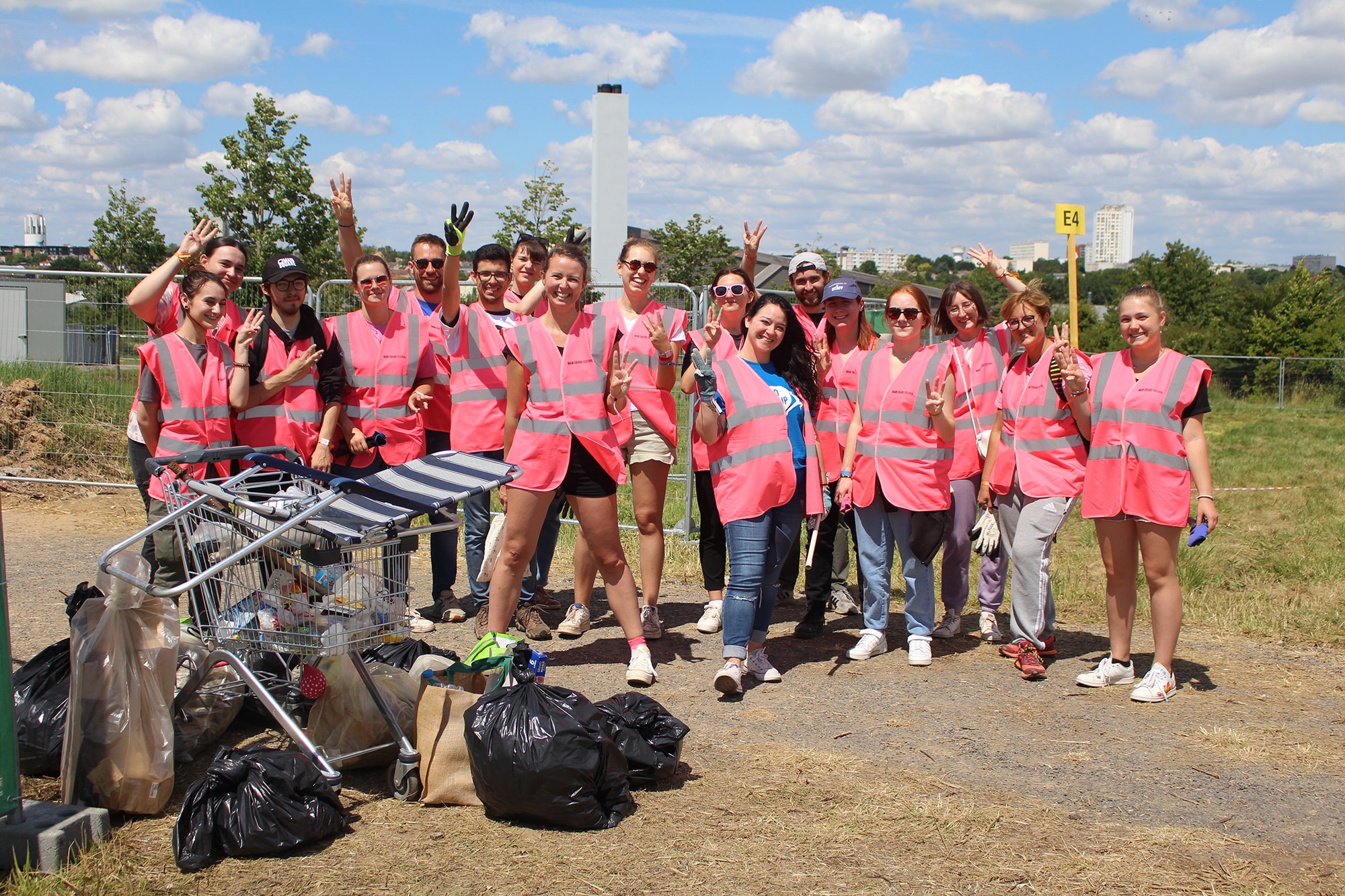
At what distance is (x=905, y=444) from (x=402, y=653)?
291 cm

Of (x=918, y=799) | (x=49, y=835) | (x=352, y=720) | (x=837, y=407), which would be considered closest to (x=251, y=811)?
(x=49, y=835)

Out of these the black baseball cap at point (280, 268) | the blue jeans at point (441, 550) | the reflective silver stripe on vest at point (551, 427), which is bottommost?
the blue jeans at point (441, 550)

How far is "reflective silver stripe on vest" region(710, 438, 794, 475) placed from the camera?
5.23 meters

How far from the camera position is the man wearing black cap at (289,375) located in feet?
18.7

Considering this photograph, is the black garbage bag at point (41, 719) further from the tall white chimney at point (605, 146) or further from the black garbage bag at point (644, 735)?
the tall white chimney at point (605, 146)

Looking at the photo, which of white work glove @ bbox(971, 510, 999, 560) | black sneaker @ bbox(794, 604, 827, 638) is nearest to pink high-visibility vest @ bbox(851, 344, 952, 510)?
white work glove @ bbox(971, 510, 999, 560)

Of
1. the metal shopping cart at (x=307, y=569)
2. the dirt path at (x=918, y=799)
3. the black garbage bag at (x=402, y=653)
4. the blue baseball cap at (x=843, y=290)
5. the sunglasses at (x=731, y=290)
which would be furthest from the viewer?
the blue baseball cap at (x=843, y=290)

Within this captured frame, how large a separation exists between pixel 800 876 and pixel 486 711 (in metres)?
1.26

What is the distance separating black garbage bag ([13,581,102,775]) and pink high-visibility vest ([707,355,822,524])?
286cm

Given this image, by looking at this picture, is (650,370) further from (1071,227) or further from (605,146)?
(605,146)

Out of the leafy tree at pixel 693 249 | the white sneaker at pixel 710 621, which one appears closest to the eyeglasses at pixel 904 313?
the white sneaker at pixel 710 621

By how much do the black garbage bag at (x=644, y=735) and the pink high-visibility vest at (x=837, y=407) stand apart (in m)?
2.39

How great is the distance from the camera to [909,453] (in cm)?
578

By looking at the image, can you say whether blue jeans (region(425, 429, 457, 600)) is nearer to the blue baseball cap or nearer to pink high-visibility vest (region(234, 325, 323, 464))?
pink high-visibility vest (region(234, 325, 323, 464))
